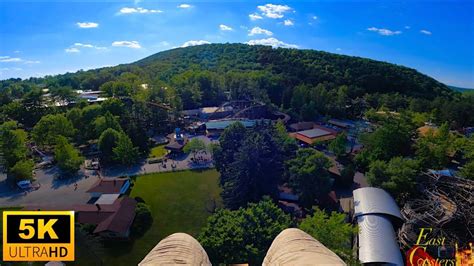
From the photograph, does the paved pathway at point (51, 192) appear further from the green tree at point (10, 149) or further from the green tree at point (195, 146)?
the green tree at point (195, 146)

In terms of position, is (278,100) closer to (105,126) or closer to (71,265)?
(105,126)

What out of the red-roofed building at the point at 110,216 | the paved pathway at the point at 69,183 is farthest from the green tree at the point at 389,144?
the red-roofed building at the point at 110,216

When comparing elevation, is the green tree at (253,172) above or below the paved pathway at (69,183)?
above

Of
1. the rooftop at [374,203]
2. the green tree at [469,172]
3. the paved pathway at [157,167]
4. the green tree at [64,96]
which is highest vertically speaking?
the green tree at [64,96]

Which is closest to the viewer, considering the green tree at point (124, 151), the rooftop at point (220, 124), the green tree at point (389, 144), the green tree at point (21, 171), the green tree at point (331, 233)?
the green tree at point (331, 233)

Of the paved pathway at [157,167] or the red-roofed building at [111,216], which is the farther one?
the paved pathway at [157,167]

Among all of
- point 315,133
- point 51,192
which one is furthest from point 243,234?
point 315,133

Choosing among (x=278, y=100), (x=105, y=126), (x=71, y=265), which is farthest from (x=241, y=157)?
(x=278, y=100)

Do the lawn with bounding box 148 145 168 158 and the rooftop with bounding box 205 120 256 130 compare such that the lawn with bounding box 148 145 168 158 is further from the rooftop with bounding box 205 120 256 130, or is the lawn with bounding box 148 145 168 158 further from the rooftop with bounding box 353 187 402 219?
the rooftop with bounding box 353 187 402 219

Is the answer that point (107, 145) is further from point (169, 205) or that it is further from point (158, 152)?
point (169, 205)
